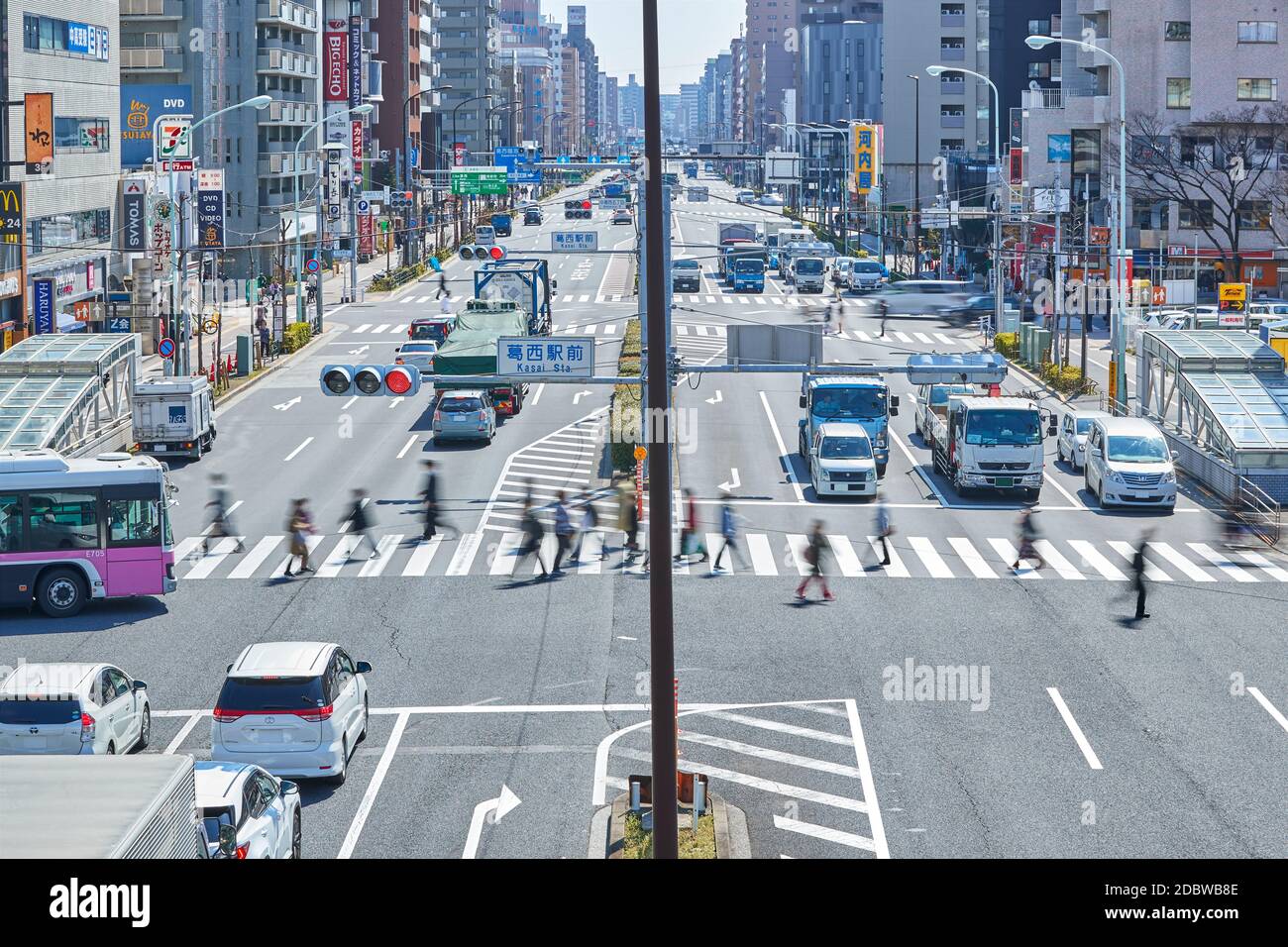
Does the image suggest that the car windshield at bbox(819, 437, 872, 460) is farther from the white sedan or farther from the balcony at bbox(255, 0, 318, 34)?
the balcony at bbox(255, 0, 318, 34)

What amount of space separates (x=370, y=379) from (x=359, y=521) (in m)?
6.71

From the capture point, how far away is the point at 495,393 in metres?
52.5

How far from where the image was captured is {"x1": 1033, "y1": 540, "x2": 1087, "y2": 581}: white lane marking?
32.2 metres

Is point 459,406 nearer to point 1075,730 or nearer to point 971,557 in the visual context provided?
point 971,557

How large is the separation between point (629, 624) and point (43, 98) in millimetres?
37280

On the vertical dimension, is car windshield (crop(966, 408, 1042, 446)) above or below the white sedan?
above

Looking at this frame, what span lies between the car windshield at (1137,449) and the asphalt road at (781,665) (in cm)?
148

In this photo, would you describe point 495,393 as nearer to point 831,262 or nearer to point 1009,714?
point 1009,714

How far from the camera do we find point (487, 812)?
18.5 m

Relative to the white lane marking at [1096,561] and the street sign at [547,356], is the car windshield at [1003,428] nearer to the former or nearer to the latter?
the white lane marking at [1096,561]

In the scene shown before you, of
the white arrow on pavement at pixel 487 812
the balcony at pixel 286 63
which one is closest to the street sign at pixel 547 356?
the white arrow on pavement at pixel 487 812

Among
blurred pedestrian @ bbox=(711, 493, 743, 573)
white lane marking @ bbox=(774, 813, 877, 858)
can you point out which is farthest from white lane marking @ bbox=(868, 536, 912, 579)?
white lane marking @ bbox=(774, 813, 877, 858)

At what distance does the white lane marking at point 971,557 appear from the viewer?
32.4m

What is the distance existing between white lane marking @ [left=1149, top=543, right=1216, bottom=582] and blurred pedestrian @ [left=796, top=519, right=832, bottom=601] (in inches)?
305
